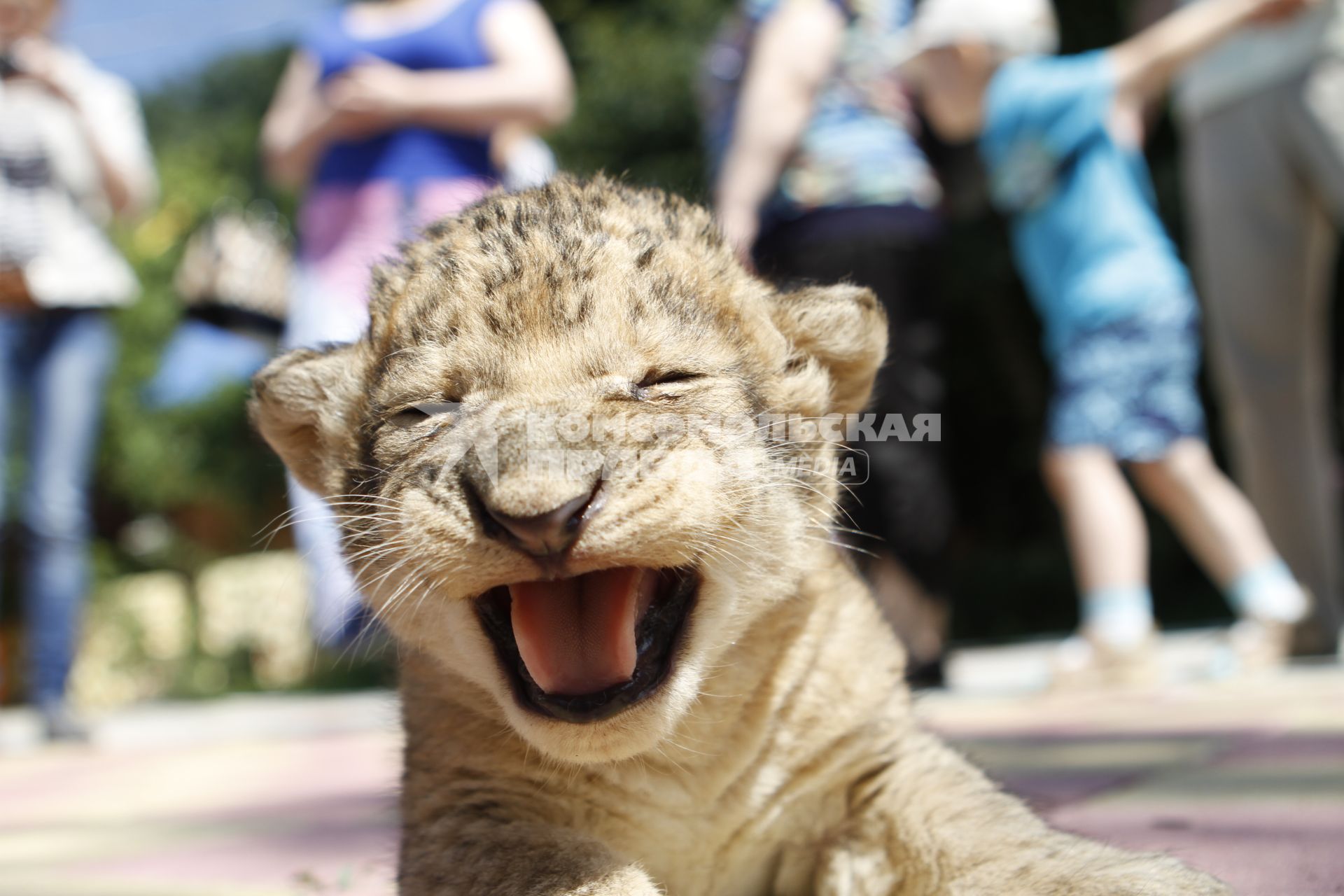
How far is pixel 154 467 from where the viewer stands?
14.8 meters

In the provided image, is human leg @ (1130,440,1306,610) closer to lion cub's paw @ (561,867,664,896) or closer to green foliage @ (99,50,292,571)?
lion cub's paw @ (561,867,664,896)

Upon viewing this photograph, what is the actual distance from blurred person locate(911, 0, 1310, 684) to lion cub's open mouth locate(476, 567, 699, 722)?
3.72 metres

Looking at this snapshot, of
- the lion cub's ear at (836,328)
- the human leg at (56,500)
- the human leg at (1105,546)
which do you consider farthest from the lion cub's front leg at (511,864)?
the human leg at (56,500)

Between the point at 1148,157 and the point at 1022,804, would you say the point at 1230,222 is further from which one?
the point at 1148,157

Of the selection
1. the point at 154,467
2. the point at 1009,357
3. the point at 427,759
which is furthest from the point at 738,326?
the point at 154,467

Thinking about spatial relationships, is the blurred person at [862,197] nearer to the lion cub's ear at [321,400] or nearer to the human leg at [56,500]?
the lion cub's ear at [321,400]

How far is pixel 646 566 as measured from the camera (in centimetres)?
189

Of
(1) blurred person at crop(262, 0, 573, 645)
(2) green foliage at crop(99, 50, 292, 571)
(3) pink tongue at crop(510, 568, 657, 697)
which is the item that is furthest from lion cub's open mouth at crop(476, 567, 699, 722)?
(2) green foliage at crop(99, 50, 292, 571)

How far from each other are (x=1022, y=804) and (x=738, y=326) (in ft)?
3.26

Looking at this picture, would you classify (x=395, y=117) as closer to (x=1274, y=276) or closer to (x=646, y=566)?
(x=646, y=566)

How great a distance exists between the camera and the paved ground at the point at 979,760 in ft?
8.34

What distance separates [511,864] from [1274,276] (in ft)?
15.3

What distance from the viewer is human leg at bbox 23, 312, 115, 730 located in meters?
5.51

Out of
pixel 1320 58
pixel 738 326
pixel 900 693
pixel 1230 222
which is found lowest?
pixel 900 693
